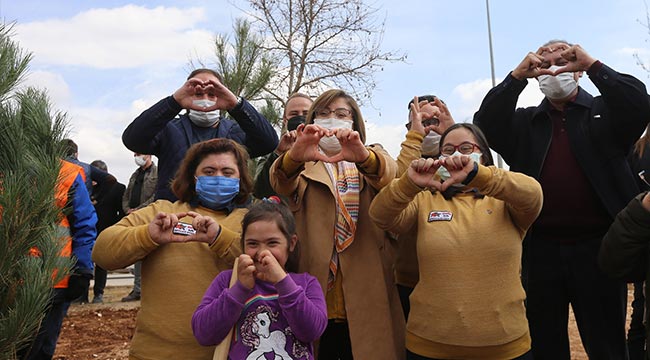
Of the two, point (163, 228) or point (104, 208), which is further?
point (104, 208)

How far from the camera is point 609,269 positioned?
301 centimetres

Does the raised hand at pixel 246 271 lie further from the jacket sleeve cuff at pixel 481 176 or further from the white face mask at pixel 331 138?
the jacket sleeve cuff at pixel 481 176

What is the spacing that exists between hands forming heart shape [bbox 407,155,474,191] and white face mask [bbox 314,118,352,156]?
47cm

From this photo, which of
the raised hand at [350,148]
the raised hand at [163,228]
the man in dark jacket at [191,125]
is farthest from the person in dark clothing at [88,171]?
the raised hand at [350,148]

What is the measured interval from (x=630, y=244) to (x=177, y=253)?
7.15 ft

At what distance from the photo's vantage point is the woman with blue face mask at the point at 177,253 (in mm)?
2768

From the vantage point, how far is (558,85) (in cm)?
359

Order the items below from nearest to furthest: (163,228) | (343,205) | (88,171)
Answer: (163,228), (343,205), (88,171)

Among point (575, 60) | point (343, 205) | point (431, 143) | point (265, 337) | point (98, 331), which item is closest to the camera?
point (265, 337)

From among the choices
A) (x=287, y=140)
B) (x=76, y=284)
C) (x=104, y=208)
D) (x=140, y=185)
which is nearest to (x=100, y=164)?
(x=104, y=208)

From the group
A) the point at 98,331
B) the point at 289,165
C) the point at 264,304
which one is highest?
the point at 289,165

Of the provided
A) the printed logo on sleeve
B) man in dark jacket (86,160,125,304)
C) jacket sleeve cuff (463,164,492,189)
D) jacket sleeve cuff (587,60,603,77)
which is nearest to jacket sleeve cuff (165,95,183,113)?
the printed logo on sleeve

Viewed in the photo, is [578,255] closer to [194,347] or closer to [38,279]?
[194,347]

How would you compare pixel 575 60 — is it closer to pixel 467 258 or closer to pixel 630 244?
pixel 630 244
